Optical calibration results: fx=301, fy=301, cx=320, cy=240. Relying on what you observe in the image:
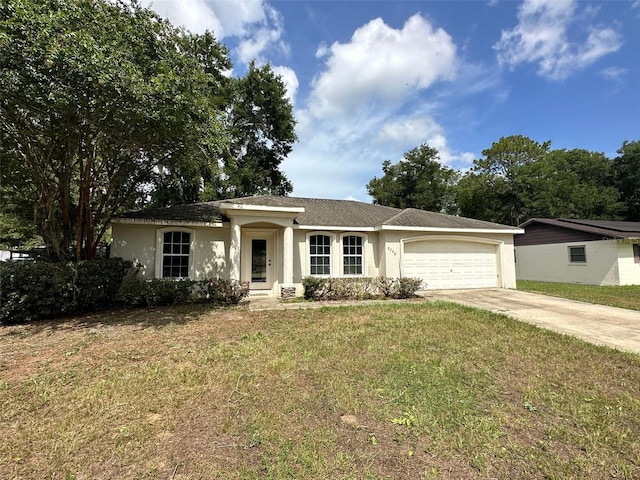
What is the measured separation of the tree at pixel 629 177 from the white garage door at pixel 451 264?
96.8 feet

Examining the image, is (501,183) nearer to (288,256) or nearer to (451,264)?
(451,264)

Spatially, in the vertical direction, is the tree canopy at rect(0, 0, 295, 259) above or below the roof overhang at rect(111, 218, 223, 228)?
above

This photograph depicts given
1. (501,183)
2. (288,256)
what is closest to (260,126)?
(288,256)

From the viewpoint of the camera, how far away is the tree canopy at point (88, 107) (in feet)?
18.3

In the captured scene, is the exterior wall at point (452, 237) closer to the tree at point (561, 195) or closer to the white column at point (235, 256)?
the white column at point (235, 256)

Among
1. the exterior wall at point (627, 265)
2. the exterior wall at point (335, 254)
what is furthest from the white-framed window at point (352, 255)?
the exterior wall at point (627, 265)

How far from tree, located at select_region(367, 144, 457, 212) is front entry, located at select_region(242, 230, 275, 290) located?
22.5 m

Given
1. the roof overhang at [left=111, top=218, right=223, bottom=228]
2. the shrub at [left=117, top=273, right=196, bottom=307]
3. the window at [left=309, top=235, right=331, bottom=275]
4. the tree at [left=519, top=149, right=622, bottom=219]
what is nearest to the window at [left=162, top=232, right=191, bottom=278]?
the roof overhang at [left=111, top=218, right=223, bottom=228]

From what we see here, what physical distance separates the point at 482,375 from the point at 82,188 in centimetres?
1078

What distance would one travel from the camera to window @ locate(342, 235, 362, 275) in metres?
12.5

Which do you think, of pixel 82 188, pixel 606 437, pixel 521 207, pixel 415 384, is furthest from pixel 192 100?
pixel 521 207

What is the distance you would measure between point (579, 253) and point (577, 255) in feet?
0.49

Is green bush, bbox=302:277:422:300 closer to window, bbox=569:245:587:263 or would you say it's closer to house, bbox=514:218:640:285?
house, bbox=514:218:640:285

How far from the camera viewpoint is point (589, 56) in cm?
1094
